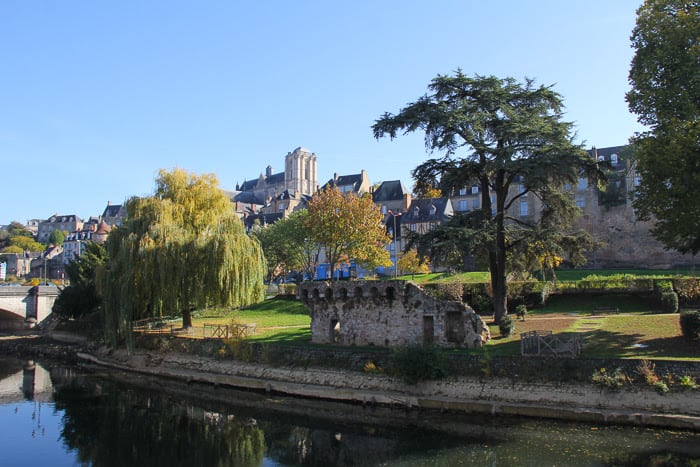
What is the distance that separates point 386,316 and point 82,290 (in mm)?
28092

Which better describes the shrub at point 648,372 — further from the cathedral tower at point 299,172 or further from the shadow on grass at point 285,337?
the cathedral tower at point 299,172

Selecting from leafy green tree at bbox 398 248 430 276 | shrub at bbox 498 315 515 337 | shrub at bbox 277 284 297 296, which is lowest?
shrub at bbox 498 315 515 337

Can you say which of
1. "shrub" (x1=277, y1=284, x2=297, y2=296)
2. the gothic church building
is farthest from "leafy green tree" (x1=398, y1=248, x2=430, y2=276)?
the gothic church building

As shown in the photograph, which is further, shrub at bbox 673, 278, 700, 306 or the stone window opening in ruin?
shrub at bbox 673, 278, 700, 306

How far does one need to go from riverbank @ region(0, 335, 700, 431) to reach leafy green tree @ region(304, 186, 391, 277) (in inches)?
735

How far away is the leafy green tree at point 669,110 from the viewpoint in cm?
1967

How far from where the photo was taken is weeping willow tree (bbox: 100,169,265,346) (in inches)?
1216

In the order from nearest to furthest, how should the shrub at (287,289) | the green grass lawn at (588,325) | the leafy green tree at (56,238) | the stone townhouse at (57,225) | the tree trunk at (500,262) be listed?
1. the green grass lawn at (588,325)
2. the tree trunk at (500,262)
3. the shrub at (287,289)
4. the leafy green tree at (56,238)
5. the stone townhouse at (57,225)

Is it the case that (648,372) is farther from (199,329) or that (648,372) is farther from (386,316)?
(199,329)

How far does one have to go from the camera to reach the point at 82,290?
144 feet

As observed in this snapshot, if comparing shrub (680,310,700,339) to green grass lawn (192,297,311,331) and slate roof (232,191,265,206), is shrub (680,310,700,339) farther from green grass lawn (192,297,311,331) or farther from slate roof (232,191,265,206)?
slate roof (232,191,265,206)

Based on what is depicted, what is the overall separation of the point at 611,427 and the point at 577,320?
1165 cm

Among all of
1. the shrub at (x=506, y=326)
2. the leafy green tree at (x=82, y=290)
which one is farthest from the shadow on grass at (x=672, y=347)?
the leafy green tree at (x=82, y=290)

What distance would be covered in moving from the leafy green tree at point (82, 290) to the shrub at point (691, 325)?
125ft
